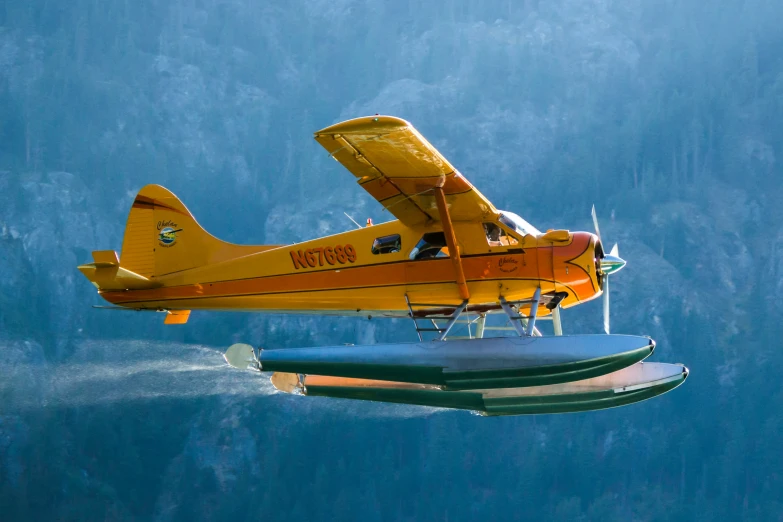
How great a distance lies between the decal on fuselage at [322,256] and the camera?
16766 mm

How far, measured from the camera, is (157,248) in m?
18.2

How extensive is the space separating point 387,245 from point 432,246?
0.71 metres

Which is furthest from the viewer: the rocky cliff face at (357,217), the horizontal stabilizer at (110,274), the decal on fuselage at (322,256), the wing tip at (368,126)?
the rocky cliff face at (357,217)

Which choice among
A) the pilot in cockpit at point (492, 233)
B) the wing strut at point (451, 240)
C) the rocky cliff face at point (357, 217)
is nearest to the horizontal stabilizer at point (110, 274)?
the wing strut at point (451, 240)

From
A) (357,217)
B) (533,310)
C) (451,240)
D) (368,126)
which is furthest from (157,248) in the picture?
(357,217)

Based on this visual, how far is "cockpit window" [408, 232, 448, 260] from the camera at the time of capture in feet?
53.6

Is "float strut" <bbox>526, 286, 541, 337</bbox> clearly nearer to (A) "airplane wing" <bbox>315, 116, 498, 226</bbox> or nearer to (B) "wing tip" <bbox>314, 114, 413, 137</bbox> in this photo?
(A) "airplane wing" <bbox>315, 116, 498, 226</bbox>

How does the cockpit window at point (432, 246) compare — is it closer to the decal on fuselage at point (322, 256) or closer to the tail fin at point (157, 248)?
the decal on fuselage at point (322, 256)

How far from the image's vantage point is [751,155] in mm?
48281

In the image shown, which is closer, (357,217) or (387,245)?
(387,245)

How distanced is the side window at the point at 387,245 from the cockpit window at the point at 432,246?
0.35 meters

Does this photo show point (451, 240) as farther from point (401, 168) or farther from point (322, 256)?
point (322, 256)

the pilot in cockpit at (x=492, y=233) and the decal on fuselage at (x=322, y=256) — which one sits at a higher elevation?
the pilot in cockpit at (x=492, y=233)

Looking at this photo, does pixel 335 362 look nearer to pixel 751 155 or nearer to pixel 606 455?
pixel 606 455
